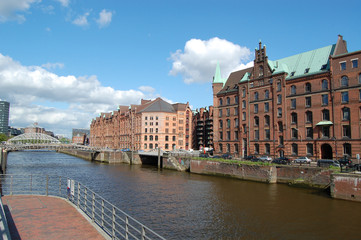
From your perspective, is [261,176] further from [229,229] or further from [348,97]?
[229,229]

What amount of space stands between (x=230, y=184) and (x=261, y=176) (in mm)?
5328

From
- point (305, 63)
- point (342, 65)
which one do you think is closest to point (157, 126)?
point (305, 63)

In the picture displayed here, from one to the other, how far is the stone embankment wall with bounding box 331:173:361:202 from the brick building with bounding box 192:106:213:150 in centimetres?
6720

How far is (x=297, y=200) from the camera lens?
29.6 m

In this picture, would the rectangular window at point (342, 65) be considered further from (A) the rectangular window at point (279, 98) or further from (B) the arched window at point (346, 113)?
(A) the rectangular window at point (279, 98)

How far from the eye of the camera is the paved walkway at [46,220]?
10.4m

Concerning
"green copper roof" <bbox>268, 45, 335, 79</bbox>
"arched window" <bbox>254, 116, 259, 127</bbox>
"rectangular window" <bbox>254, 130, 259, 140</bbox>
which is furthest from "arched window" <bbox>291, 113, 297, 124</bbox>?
"rectangular window" <bbox>254, 130, 259, 140</bbox>

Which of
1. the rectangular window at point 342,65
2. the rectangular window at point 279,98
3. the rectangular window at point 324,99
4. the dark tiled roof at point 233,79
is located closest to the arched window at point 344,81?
the rectangular window at point 342,65

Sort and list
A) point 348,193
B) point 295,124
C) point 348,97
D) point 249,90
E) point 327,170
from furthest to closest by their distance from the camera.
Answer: point 249,90 < point 295,124 < point 348,97 < point 327,170 < point 348,193

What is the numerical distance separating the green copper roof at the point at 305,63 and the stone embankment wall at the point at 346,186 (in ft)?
85.6

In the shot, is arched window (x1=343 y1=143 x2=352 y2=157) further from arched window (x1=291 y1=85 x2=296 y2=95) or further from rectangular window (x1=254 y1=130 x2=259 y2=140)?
rectangular window (x1=254 y1=130 x2=259 y2=140)

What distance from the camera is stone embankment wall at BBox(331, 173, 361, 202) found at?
2875cm

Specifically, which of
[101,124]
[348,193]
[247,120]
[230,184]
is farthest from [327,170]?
[101,124]

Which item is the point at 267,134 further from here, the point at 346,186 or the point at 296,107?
the point at 346,186
